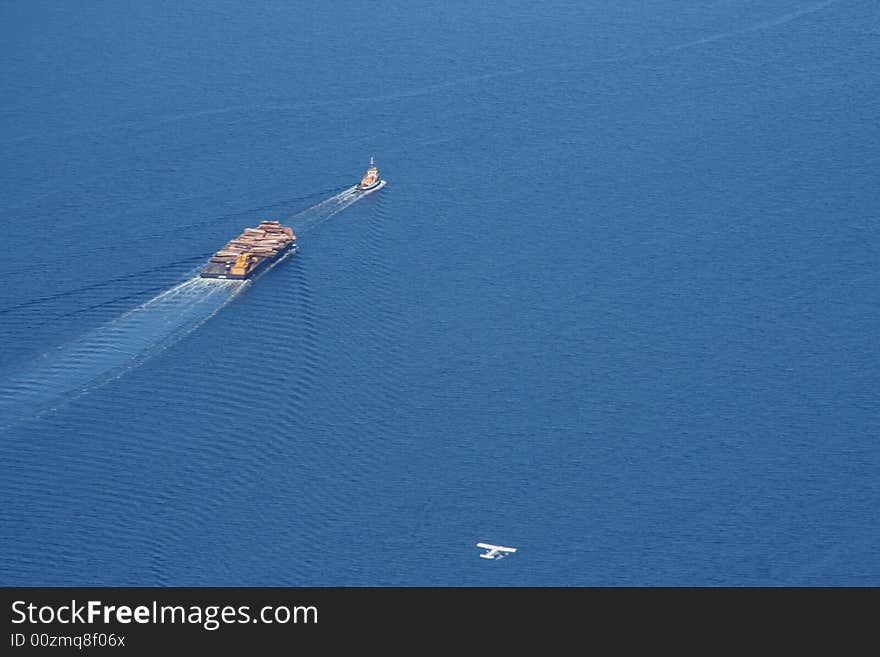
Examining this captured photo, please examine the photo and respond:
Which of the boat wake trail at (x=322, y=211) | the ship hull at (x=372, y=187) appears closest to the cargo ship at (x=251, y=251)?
the boat wake trail at (x=322, y=211)

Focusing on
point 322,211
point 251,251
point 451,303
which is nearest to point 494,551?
point 451,303

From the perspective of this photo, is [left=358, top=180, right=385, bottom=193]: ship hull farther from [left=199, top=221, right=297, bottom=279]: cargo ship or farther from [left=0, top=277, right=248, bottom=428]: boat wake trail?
[left=0, top=277, right=248, bottom=428]: boat wake trail

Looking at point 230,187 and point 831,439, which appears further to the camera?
point 230,187

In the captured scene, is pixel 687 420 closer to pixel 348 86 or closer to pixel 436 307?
pixel 436 307

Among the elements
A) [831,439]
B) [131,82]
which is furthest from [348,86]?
[831,439]

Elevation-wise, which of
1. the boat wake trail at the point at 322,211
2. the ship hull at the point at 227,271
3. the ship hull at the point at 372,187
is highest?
the ship hull at the point at 372,187

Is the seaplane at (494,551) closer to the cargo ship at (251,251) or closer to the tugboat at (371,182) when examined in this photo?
the cargo ship at (251,251)

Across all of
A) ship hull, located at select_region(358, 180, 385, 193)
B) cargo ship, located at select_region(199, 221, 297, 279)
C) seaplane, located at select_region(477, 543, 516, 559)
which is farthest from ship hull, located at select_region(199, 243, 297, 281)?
seaplane, located at select_region(477, 543, 516, 559)
